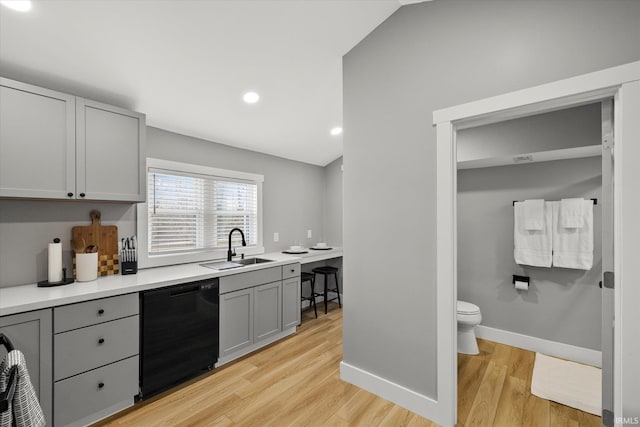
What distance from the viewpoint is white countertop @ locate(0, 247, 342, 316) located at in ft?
5.33

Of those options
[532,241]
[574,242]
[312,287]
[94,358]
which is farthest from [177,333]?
[574,242]

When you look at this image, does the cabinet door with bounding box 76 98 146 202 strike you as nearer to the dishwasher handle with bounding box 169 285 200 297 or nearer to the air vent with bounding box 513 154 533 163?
the dishwasher handle with bounding box 169 285 200 297

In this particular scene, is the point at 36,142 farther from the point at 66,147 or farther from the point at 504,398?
the point at 504,398

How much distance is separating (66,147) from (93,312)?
1.18 meters

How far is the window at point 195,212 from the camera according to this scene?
9.16 feet

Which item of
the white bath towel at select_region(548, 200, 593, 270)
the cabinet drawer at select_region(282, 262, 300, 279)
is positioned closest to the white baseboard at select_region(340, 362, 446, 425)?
the cabinet drawer at select_region(282, 262, 300, 279)

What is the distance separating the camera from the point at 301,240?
441cm

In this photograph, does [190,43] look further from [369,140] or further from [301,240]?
[301,240]

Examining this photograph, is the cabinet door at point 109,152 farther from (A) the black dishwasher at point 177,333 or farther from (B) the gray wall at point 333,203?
(B) the gray wall at point 333,203

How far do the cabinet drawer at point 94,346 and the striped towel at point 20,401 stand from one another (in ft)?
2.28

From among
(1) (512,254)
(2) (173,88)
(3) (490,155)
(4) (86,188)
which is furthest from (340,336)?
(2) (173,88)

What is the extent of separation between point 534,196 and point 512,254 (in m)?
0.64

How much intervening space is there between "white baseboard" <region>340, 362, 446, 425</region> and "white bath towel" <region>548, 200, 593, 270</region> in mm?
1883

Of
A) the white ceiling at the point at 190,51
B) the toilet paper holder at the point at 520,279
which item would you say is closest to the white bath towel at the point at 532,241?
the toilet paper holder at the point at 520,279
